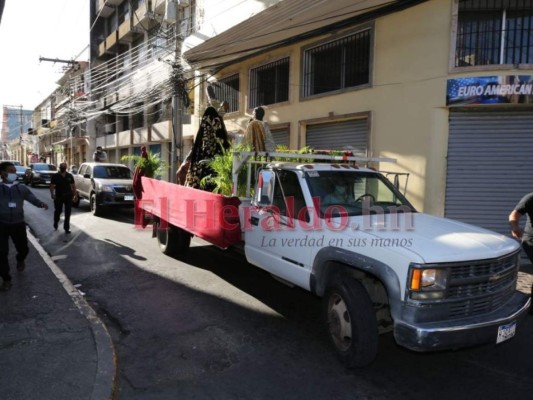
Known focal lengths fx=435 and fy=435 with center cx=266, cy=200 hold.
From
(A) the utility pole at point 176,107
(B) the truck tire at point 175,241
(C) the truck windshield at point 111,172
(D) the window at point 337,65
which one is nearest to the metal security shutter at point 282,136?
(D) the window at point 337,65

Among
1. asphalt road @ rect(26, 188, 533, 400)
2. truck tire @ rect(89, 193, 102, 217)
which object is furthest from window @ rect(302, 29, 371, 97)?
truck tire @ rect(89, 193, 102, 217)

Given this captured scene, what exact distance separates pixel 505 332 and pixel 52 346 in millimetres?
4038

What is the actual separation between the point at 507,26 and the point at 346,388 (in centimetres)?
843

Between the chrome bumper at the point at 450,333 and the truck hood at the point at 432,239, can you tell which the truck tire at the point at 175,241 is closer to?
the truck hood at the point at 432,239

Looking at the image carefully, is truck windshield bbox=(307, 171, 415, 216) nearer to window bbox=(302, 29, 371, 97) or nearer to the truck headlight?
the truck headlight

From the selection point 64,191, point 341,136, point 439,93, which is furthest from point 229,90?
point 439,93

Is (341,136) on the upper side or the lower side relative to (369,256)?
upper

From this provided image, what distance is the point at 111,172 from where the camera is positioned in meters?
14.9

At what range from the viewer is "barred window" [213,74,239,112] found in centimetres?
1631

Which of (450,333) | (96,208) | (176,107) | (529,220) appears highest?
(176,107)

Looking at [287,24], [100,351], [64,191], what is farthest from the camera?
[287,24]

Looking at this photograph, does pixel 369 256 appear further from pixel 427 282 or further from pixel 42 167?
pixel 42 167

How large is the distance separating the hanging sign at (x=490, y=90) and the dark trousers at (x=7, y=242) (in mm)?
8237

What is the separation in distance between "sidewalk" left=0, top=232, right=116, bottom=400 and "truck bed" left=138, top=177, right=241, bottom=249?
5.76 ft
